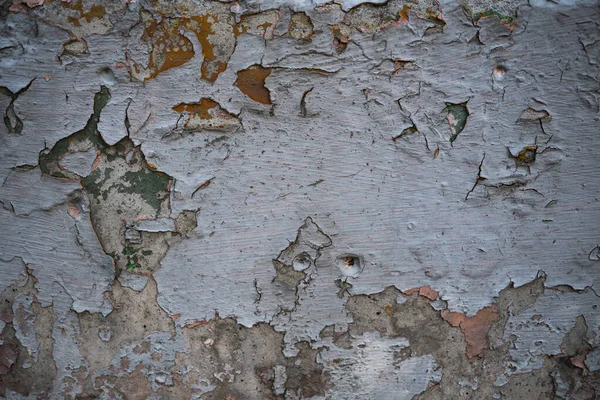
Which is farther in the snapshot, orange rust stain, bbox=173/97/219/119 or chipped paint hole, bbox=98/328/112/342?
chipped paint hole, bbox=98/328/112/342

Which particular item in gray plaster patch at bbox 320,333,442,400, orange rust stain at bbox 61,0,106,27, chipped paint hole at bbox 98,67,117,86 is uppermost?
orange rust stain at bbox 61,0,106,27

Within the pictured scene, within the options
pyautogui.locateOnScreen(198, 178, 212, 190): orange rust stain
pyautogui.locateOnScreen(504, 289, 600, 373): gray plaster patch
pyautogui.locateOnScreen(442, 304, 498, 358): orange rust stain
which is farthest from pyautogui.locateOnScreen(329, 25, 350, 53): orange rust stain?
pyautogui.locateOnScreen(504, 289, 600, 373): gray plaster patch

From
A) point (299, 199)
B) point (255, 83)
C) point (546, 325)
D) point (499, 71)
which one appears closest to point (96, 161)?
point (255, 83)

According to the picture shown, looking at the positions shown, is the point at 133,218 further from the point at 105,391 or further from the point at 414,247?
the point at 414,247

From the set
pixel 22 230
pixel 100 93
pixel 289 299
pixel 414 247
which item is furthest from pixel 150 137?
pixel 414 247

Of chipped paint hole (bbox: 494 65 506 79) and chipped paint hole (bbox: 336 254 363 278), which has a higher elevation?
chipped paint hole (bbox: 494 65 506 79)

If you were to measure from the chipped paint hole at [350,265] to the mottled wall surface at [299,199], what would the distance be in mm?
12

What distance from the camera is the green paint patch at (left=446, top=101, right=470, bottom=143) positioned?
160 centimetres

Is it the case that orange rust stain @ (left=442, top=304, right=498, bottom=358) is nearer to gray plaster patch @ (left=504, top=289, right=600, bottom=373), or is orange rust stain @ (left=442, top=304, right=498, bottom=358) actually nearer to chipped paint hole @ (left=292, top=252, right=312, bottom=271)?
gray plaster patch @ (left=504, top=289, right=600, bottom=373)

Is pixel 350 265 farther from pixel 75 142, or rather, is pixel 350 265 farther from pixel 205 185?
pixel 75 142

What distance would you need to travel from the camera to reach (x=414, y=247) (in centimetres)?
166

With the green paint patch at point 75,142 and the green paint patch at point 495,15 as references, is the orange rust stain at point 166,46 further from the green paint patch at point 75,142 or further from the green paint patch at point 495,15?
the green paint patch at point 495,15

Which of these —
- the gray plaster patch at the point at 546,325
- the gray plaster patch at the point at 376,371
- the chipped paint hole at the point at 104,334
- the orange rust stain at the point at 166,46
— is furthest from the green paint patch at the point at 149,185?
the gray plaster patch at the point at 546,325

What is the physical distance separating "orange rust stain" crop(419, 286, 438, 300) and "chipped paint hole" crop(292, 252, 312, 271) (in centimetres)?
43
